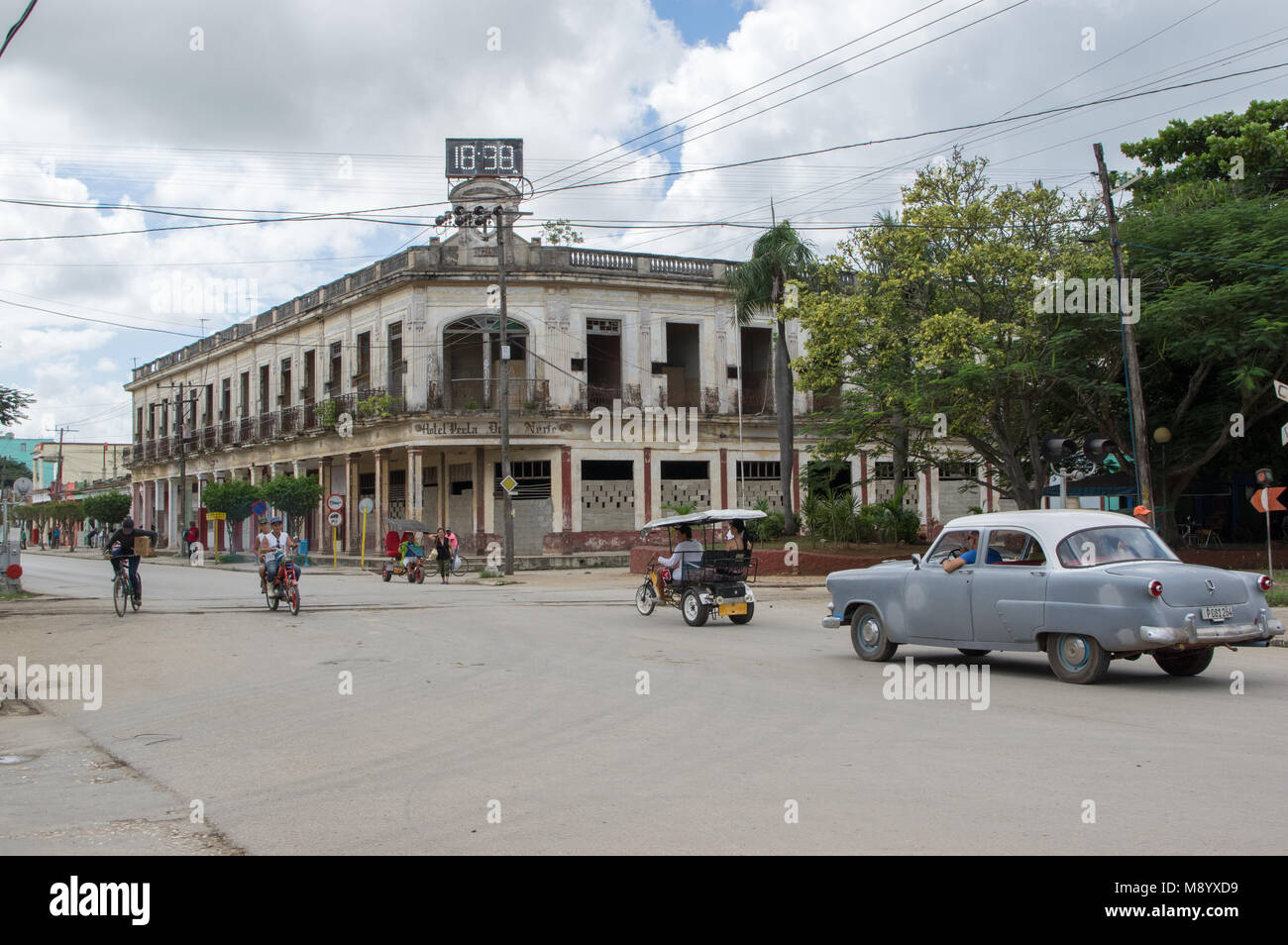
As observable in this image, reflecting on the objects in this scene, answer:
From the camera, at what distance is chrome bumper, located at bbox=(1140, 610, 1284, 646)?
32.8ft

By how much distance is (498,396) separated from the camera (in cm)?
4338

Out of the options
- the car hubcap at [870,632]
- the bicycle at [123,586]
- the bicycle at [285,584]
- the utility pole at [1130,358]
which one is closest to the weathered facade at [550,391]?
the bicycle at [285,584]

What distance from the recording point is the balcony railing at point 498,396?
42.9m

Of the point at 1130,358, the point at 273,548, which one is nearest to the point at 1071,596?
the point at 1130,358

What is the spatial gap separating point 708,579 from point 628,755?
11.1m

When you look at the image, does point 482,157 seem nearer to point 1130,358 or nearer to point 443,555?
point 443,555

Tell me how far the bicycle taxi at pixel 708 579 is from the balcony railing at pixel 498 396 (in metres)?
23.6

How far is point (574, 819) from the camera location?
6.01 metres

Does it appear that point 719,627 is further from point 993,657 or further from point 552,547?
point 552,547

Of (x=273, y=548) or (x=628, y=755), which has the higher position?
(x=273, y=548)

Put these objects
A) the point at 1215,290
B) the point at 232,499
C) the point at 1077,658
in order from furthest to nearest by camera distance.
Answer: the point at 232,499 < the point at 1215,290 < the point at 1077,658

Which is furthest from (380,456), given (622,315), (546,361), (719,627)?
(719,627)
